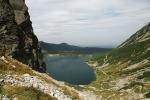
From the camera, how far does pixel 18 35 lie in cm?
10606

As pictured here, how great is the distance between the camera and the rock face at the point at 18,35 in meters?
99.9

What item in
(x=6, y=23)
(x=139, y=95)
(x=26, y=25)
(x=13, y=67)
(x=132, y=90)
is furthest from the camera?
(x=132, y=90)

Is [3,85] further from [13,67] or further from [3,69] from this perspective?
[13,67]

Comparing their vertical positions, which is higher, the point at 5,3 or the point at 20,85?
the point at 5,3

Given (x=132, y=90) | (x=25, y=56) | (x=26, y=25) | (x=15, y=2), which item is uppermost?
(x=15, y=2)

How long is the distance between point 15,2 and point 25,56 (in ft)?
65.0

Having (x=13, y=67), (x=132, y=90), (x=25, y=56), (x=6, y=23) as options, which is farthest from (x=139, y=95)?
(x=13, y=67)

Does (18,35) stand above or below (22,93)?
above

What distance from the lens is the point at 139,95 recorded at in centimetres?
12475

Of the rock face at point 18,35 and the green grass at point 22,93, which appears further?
the rock face at point 18,35

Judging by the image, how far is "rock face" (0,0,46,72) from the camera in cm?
9988

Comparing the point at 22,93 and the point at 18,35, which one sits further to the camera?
the point at 18,35

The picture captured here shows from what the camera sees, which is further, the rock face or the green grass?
the rock face

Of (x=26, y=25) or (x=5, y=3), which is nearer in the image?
(x=5, y=3)
